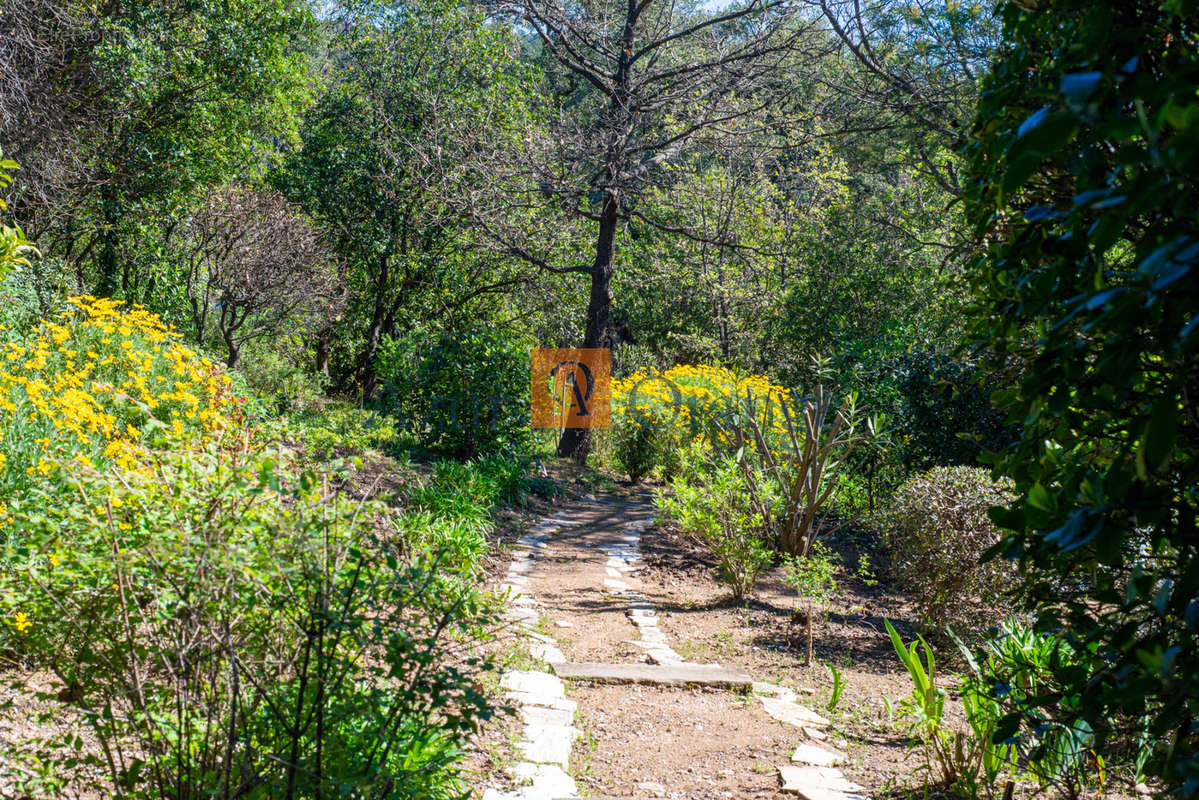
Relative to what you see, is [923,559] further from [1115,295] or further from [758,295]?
[758,295]

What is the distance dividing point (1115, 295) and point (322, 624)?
155cm

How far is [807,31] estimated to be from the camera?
8766 millimetres

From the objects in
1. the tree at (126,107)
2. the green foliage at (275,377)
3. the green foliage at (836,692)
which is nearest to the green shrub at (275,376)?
the green foliage at (275,377)

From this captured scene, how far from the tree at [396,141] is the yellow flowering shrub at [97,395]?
514 centimetres

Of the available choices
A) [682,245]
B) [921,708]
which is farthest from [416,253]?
[921,708]

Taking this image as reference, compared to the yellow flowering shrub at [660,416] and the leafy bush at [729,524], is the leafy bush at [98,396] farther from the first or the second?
the yellow flowering shrub at [660,416]

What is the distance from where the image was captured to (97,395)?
5.46 metres

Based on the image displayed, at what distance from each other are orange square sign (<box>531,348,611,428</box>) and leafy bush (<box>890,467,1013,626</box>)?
6.39 m

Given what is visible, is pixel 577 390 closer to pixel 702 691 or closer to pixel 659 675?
pixel 659 675

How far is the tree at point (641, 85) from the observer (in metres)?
9.04

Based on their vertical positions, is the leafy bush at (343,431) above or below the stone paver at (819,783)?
above

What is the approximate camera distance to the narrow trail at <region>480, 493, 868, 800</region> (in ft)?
9.75

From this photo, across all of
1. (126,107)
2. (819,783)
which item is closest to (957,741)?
(819,783)

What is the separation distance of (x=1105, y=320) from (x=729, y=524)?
5.10 meters
